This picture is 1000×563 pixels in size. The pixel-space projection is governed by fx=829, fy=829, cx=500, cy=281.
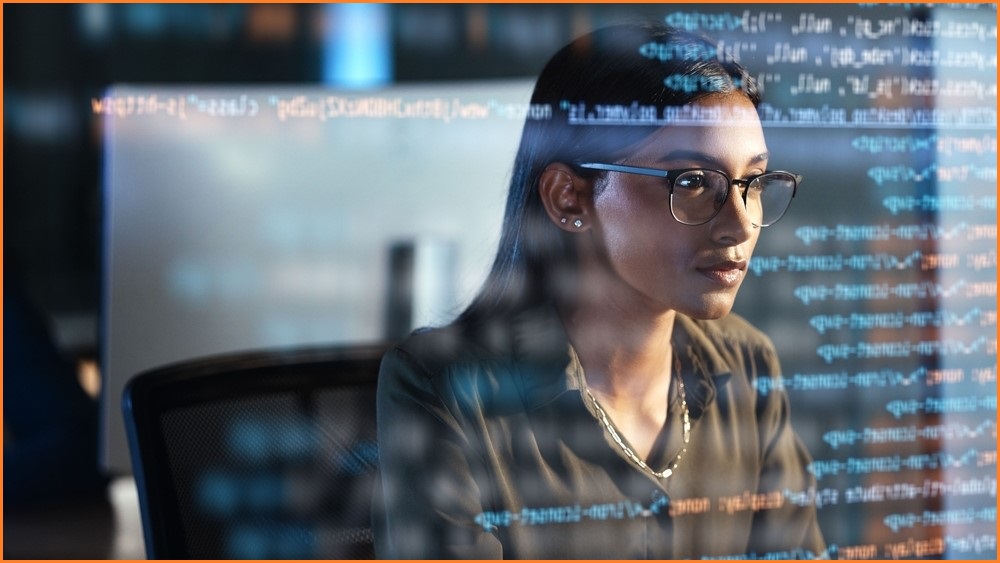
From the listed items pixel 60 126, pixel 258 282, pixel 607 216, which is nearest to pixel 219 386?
pixel 258 282

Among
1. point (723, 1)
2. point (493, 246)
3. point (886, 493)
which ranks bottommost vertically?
point (886, 493)

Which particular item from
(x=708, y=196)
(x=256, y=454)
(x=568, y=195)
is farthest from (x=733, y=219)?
(x=256, y=454)

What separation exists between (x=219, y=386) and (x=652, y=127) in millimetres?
440

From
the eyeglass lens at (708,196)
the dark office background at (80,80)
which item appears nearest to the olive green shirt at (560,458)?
the eyeglass lens at (708,196)

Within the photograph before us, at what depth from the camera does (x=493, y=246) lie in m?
0.70

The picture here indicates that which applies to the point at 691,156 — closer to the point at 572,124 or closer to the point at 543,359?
the point at 572,124

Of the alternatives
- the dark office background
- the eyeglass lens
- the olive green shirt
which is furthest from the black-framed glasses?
the dark office background

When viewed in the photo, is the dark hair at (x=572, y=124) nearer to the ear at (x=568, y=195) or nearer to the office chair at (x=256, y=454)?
the ear at (x=568, y=195)

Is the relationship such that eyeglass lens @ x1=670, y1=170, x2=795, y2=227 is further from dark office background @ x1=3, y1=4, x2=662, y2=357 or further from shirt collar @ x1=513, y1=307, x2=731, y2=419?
dark office background @ x1=3, y1=4, x2=662, y2=357

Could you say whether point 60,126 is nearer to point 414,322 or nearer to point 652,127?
point 414,322

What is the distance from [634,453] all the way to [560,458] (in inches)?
2.7

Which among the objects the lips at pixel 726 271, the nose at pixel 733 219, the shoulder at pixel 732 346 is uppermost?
the nose at pixel 733 219

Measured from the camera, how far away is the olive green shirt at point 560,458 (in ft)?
2.27

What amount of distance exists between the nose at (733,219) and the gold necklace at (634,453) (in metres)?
0.13
